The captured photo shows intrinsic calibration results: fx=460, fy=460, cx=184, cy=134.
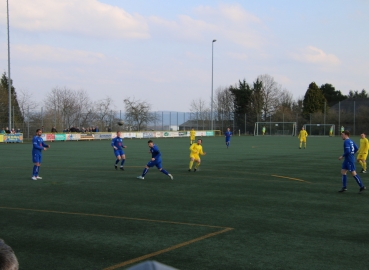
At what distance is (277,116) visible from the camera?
8231 cm

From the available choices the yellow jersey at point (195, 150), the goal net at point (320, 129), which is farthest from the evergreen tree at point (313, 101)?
the yellow jersey at point (195, 150)

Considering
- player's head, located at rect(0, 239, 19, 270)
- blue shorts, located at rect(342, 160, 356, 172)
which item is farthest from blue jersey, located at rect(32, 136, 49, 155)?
player's head, located at rect(0, 239, 19, 270)

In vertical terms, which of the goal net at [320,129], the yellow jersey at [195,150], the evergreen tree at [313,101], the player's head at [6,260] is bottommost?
the yellow jersey at [195,150]

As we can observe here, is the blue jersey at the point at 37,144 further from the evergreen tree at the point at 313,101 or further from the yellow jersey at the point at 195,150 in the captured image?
the evergreen tree at the point at 313,101

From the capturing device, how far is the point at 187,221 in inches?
375

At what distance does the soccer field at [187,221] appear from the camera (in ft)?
22.8

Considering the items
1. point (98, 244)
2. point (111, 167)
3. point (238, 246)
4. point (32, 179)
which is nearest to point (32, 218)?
point (98, 244)

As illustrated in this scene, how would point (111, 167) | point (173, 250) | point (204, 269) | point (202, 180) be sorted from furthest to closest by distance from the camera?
point (111, 167)
point (202, 180)
point (173, 250)
point (204, 269)

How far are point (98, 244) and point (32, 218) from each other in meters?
2.82

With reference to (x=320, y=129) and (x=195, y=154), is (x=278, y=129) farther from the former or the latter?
(x=195, y=154)

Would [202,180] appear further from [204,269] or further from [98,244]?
[204,269]

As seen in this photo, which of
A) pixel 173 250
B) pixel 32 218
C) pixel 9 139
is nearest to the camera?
pixel 173 250

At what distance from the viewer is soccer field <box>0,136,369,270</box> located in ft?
22.8

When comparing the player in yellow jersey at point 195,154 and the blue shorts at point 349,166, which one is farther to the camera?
the player in yellow jersey at point 195,154
